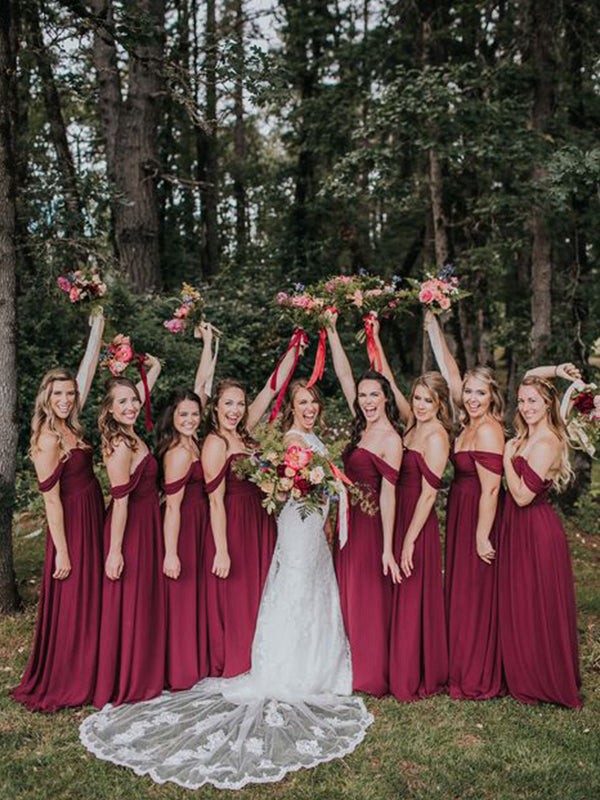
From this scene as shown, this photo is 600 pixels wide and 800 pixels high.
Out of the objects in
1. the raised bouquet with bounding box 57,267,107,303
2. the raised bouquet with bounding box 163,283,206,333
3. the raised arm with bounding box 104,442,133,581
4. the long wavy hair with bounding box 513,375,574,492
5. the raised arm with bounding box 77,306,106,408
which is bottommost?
the raised arm with bounding box 104,442,133,581

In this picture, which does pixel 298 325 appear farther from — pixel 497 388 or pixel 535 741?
pixel 535 741

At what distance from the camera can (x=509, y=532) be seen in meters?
5.61

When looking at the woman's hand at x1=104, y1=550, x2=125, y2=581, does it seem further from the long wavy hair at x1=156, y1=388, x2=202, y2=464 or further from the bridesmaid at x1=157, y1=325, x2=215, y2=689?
the long wavy hair at x1=156, y1=388, x2=202, y2=464

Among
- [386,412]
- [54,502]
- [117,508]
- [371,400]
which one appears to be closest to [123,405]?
[117,508]

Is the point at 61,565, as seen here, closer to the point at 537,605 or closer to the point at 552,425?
the point at 537,605

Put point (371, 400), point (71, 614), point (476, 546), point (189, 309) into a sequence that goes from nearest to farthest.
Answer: point (71, 614) → point (476, 546) → point (371, 400) → point (189, 309)

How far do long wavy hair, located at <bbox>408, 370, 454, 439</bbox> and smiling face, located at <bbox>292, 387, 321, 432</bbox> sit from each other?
2.58ft

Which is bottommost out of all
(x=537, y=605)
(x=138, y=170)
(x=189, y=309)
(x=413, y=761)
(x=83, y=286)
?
(x=413, y=761)

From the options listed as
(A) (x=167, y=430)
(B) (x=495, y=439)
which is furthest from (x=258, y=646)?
(B) (x=495, y=439)

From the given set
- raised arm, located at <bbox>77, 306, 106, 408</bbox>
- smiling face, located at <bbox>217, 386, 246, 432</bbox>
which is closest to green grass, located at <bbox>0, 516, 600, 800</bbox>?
smiling face, located at <bbox>217, 386, 246, 432</bbox>

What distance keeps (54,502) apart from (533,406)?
3.56 m

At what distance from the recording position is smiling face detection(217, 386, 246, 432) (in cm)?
584

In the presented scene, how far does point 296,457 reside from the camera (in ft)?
17.1

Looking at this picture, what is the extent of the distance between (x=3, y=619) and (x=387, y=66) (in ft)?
43.1
